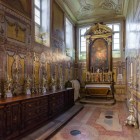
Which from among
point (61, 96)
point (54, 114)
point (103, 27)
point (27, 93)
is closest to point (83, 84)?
point (103, 27)

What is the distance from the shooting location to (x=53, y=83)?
20.1 feet

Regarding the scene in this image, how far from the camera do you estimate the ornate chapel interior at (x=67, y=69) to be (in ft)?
12.2

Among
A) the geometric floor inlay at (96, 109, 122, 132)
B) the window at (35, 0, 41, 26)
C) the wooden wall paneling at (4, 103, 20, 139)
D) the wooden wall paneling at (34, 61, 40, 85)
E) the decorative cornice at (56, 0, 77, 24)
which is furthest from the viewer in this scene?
the decorative cornice at (56, 0, 77, 24)

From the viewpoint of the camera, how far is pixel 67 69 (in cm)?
830

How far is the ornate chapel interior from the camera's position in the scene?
3.71 meters

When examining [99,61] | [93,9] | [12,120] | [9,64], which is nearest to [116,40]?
[99,61]

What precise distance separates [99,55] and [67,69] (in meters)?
2.33

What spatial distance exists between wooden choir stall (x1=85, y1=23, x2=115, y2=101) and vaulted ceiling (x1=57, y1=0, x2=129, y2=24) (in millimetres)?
734

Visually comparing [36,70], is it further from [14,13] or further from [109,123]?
[109,123]

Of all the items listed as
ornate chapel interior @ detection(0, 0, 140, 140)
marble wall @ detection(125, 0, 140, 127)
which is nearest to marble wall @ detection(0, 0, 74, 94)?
ornate chapel interior @ detection(0, 0, 140, 140)

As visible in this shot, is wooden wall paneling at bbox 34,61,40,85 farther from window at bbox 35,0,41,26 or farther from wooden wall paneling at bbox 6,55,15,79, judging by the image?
window at bbox 35,0,41,26

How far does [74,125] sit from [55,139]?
111 cm

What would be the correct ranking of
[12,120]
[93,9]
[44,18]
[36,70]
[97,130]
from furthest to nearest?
[93,9] < [44,18] < [36,70] < [97,130] < [12,120]

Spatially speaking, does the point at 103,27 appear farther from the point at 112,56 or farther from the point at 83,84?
the point at 83,84
